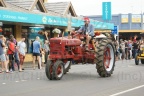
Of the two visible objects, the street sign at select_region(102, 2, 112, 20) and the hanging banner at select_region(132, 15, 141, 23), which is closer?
the street sign at select_region(102, 2, 112, 20)

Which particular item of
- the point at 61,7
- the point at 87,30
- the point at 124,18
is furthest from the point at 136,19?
the point at 87,30

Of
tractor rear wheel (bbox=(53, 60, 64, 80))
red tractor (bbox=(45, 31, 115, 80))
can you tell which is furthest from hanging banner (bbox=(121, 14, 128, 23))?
tractor rear wheel (bbox=(53, 60, 64, 80))

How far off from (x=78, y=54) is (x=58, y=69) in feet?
4.23

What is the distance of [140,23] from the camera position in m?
69.2

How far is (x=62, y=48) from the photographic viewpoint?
13.1 m

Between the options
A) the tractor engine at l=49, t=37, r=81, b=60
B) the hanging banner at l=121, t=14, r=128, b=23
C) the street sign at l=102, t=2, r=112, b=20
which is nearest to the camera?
the tractor engine at l=49, t=37, r=81, b=60

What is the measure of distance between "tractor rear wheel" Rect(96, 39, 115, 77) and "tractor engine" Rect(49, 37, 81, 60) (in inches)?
36.7

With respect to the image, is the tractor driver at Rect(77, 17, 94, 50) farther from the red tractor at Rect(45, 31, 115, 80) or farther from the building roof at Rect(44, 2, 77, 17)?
the building roof at Rect(44, 2, 77, 17)

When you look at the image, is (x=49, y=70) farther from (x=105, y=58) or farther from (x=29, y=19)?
(x=29, y=19)

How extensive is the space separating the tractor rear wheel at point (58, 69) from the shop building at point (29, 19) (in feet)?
23.9

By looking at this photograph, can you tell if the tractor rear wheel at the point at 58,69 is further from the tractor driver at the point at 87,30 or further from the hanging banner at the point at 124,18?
the hanging banner at the point at 124,18

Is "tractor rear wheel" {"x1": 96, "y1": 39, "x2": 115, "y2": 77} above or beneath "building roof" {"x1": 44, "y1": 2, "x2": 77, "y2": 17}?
beneath

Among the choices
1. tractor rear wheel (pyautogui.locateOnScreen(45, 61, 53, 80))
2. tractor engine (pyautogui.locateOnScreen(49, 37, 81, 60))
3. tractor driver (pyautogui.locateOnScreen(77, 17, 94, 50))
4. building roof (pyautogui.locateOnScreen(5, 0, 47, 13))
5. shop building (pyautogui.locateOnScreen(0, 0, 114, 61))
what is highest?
building roof (pyautogui.locateOnScreen(5, 0, 47, 13))

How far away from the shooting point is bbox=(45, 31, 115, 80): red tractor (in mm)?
12914
